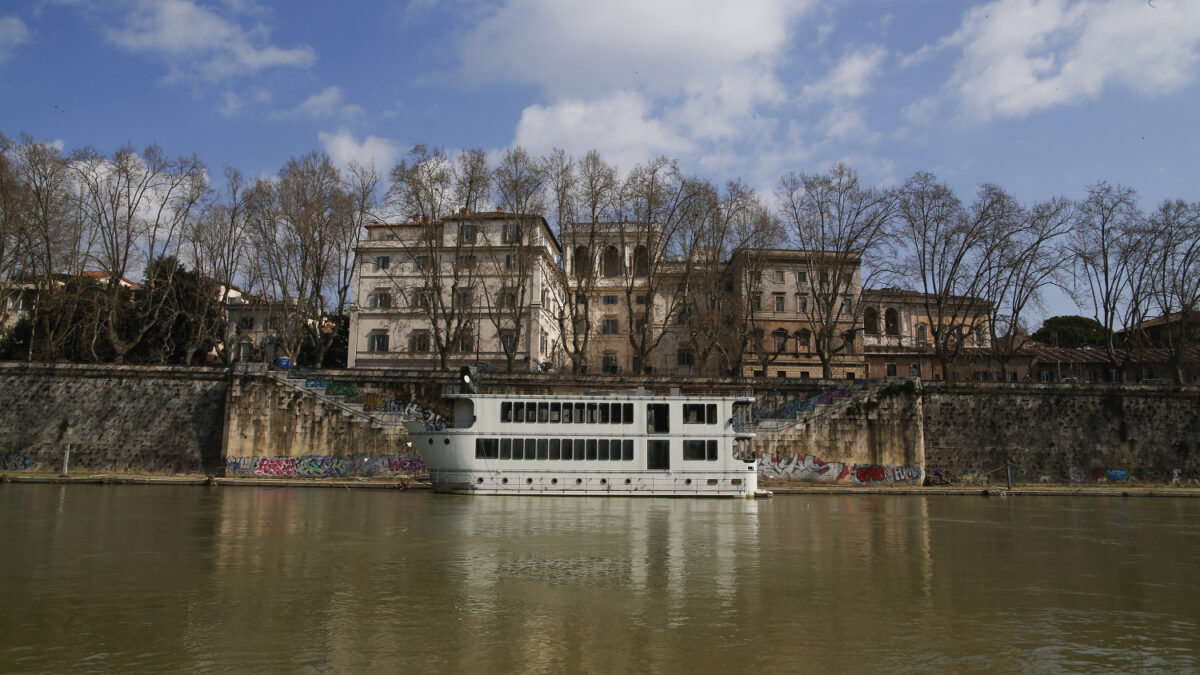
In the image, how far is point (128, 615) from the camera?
12375 mm

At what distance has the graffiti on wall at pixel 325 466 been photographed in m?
37.7

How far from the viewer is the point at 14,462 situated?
37375mm

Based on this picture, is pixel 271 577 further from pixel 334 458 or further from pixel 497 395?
pixel 334 458

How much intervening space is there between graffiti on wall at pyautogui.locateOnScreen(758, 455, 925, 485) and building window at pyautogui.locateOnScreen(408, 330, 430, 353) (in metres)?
21.7

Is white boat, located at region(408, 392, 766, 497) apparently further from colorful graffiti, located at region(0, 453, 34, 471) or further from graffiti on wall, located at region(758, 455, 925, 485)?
colorful graffiti, located at region(0, 453, 34, 471)

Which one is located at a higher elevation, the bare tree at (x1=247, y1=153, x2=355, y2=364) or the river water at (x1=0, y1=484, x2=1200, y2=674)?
the bare tree at (x1=247, y1=153, x2=355, y2=364)

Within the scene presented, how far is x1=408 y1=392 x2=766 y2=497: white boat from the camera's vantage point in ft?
109

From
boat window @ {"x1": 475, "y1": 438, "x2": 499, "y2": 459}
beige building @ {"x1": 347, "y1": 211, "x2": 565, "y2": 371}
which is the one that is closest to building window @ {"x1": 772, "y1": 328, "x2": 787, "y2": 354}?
beige building @ {"x1": 347, "y1": 211, "x2": 565, "y2": 371}

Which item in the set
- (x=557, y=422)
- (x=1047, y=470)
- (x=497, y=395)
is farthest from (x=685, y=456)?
(x=1047, y=470)

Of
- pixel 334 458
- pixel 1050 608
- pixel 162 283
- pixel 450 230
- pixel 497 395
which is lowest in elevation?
pixel 1050 608

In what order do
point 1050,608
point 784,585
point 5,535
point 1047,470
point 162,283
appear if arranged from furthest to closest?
point 162,283 < point 1047,470 < point 5,535 < point 784,585 < point 1050,608

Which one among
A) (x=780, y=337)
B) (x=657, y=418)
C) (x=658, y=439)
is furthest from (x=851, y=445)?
(x=780, y=337)

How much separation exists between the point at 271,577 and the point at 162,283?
126 ft

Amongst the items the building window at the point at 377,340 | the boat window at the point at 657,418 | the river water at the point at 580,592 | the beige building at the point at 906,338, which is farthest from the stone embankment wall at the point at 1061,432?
the building window at the point at 377,340
